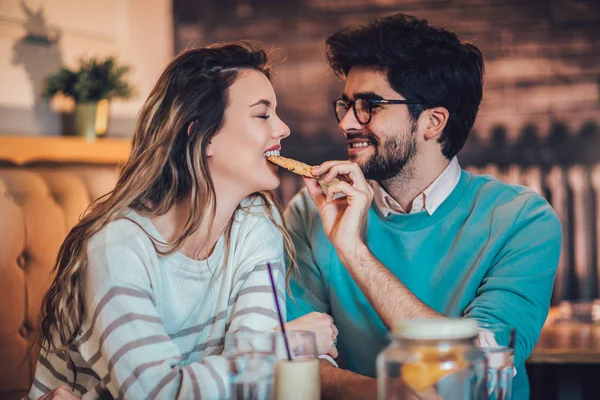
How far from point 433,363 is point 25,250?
75.9 inches

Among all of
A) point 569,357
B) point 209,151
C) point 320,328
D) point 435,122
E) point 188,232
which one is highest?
point 435,122

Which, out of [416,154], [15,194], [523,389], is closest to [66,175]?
[15,194]

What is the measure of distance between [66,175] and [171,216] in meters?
1.14

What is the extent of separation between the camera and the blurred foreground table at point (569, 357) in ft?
6.86

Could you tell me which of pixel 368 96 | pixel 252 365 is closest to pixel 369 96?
pixel 368 96

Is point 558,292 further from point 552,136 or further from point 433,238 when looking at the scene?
point 433,238

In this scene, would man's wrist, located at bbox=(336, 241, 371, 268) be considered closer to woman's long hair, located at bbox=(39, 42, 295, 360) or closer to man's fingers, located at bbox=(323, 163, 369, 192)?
man's fingers, located at bbox=(323, 163, 369, 192)

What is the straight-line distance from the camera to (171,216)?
1869 mm

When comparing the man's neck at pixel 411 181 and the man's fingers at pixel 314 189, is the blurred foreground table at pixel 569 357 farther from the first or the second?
the man's fingers at pixel 314 189

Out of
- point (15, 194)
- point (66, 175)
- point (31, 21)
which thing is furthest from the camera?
point (31, 21)

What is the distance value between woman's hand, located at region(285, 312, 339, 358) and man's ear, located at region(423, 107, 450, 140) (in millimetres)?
906

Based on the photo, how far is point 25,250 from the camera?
100 inches

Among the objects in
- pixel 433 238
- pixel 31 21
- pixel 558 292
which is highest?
pixel 31 21

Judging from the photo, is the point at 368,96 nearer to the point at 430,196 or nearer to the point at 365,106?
the point at 365,106
